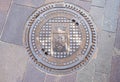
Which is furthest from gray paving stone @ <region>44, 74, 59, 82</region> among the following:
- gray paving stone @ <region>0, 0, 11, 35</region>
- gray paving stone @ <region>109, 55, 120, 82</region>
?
gray paving stone @ <region>0, 0, 11, 35</region>

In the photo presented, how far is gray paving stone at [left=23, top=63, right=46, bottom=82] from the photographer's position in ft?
11.1

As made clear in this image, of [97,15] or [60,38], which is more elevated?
[97,15]

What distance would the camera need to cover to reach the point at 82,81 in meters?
3.36

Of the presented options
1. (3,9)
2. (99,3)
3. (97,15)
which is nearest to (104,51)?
(97,15)

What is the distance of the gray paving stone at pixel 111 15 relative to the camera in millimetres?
3645

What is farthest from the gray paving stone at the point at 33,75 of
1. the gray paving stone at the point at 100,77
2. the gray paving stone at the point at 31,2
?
the gray paving stone at the point at 31,2

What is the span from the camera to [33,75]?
339cm

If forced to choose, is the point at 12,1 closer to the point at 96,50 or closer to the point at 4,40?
the point at 4,40

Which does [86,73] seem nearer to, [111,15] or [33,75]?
[33,75]

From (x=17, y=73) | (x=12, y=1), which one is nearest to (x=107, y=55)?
(x=17, y=73)

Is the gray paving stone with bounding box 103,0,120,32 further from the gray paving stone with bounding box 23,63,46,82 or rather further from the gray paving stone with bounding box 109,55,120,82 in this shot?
the gray paving stone with bounding box 23,63,46,82

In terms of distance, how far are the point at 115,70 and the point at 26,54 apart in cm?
130

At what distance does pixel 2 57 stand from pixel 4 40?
0.26 meters

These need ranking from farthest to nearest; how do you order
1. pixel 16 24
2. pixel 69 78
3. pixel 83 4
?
1. pixel 83 4
2. pixel 16 24
3. pixel 69 78
